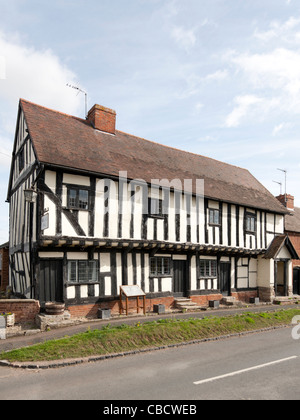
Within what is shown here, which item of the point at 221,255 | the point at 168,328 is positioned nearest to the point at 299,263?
the point at 221,255

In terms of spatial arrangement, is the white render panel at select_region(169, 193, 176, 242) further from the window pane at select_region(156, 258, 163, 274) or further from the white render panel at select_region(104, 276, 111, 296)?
the white render panel at select_region(104, 276, 111, 296)

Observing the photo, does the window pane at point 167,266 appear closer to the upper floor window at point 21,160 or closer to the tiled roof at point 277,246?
the tiled roof at point 277,246

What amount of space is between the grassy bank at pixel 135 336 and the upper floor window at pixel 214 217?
549cm

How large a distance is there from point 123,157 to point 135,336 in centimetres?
906

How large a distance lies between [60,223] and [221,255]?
942 cm

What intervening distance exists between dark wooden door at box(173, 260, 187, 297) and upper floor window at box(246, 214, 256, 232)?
16.9 ft

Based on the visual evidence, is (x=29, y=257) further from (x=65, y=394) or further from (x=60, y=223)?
(x=65, y=394)

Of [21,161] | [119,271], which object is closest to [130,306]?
[119,271]

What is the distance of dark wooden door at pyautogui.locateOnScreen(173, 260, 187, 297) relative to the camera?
16906mm

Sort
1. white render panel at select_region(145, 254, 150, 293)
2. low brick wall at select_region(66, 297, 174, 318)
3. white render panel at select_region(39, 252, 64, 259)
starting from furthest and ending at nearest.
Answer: white render panel at select_region(145, 254, 150, 293) → low brick wall at select_region(66, 297, 174, 318) → white render panel at select_region(39, 252, 64, 259)

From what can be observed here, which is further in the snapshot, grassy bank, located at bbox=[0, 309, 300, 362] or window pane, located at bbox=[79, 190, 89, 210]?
window pane, located at bbox=[79, 190, 89, 210]

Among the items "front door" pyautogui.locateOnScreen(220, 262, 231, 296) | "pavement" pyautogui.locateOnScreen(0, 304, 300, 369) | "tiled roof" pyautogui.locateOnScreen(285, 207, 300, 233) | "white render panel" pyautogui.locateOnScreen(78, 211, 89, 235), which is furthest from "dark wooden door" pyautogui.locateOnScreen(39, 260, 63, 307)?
"tiled roof" pyautogui.locateOnScreen(285, 207, 300, 233)

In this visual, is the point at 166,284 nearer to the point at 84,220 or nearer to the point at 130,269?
the point at 130,269
